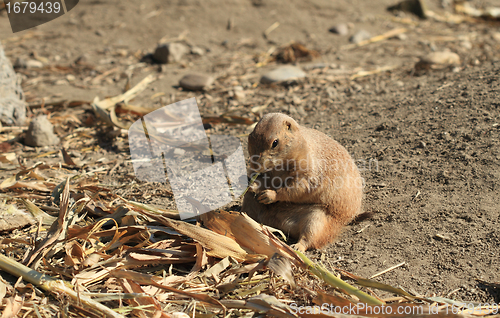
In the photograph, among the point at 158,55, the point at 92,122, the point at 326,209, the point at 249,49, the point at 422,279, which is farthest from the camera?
the point at 249,49

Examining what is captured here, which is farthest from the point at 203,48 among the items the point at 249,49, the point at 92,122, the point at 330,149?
the point at 330,149

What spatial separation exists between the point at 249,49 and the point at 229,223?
6255 millimetres

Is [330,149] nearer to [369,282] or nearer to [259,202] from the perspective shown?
[259,202]

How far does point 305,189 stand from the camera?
11.8ft

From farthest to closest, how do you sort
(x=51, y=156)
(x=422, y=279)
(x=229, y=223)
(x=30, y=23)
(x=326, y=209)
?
(x=30, y=23)
(x=51, y=156)
(x=326, y=209)
(x=229, y=223)
(x=422, y=279)

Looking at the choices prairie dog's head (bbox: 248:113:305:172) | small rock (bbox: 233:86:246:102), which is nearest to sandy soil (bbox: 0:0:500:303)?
small rock (bbox: 233:86:246:102)

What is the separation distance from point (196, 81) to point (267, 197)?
4246 mm

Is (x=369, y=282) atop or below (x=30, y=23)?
below

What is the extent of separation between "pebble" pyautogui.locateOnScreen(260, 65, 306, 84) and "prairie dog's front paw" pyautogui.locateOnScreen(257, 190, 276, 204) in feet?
13.0

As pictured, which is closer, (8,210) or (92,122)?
(8,210)

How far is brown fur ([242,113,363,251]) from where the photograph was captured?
3.45 metres

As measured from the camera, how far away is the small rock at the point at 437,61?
7.03 meters

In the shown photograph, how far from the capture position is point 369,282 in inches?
112

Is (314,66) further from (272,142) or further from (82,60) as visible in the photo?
(272,142)
